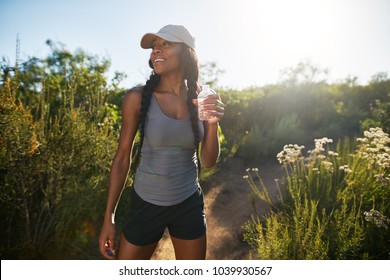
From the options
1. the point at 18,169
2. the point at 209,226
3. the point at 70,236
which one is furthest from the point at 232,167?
the point at 18,169

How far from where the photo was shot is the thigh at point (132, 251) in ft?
5.99

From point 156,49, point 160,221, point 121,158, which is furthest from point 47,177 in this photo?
point 156,49

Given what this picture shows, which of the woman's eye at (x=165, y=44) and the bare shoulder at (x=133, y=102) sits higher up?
the woman's eye at (x=165, y=44)

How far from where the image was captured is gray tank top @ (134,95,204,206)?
1.81 m

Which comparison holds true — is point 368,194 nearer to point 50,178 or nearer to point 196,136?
point 196,136

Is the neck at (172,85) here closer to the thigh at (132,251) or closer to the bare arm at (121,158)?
the bare arm at (121,158)

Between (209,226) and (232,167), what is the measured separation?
7.89 feet

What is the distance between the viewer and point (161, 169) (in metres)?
1.84

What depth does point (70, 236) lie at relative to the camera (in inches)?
142

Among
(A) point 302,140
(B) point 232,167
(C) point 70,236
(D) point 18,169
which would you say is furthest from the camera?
(A) point 302,140

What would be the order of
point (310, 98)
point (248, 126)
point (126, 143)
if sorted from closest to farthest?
point (126, 143)
point (248, 126)
point (310, 98)

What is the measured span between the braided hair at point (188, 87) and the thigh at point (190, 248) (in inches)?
23.0

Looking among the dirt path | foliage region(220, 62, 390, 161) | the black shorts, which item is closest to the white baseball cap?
the black shorts

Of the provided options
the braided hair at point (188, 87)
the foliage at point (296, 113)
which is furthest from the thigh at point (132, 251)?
the foliage at point (296, 113)
